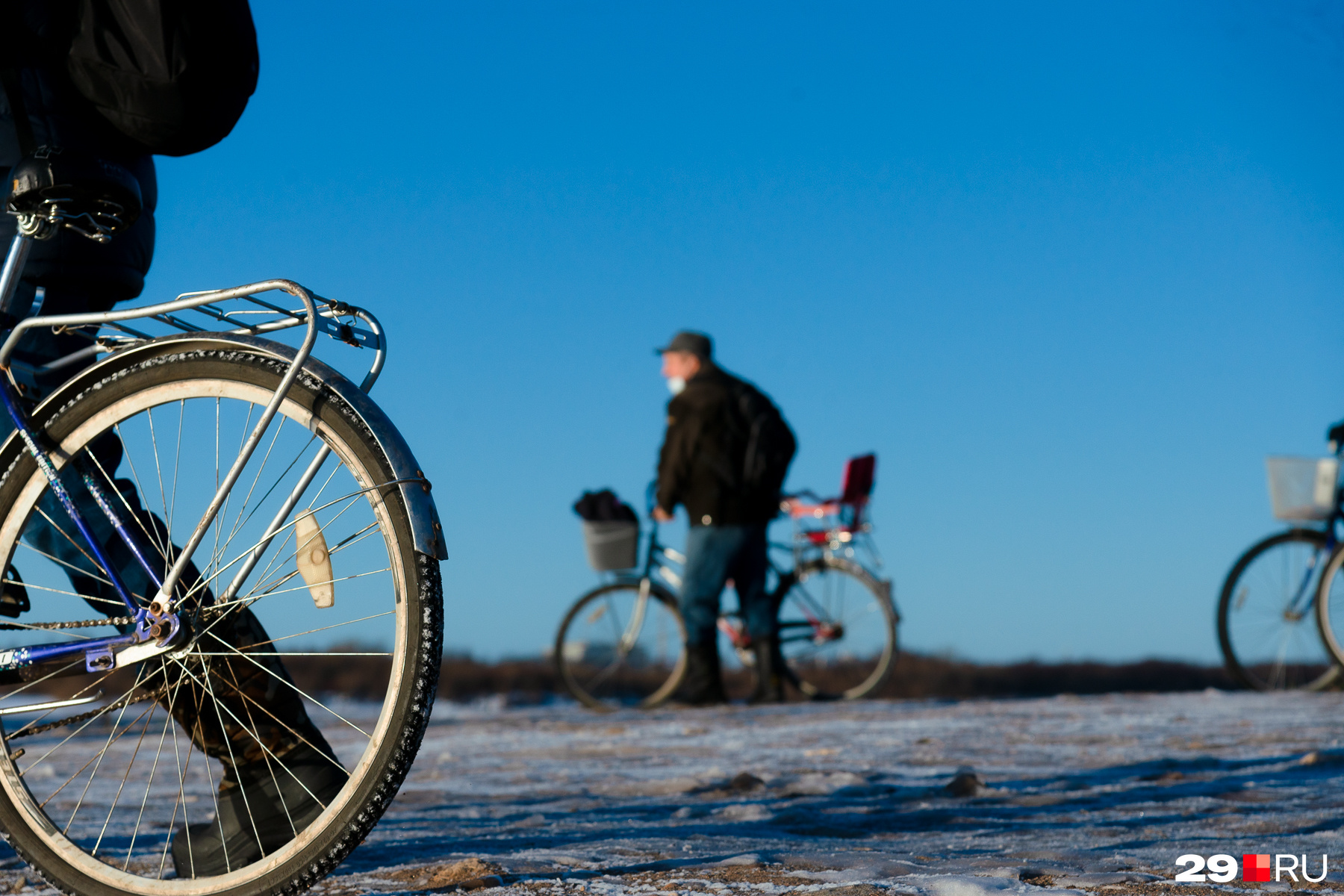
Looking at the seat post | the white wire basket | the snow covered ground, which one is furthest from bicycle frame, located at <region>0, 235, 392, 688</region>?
the white wire basket

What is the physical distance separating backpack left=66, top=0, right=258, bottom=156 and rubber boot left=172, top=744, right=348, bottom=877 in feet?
3.64

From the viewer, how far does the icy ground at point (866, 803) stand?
197cm

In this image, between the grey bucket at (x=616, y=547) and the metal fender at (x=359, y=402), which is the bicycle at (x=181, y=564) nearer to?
the metal fender at (x=359, y=402)

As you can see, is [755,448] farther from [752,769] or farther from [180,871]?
[180,871]

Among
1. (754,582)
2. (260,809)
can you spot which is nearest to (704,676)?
(754,582)

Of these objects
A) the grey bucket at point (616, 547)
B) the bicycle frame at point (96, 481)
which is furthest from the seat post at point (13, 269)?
the grey bucket at point (616, 547)

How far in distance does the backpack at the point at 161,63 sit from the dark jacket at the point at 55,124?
54mm

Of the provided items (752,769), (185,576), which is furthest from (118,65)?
(752,769)

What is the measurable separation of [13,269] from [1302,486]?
704 cm

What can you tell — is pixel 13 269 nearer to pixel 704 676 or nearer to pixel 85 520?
pixel 85 520

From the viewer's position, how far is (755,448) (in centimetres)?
754

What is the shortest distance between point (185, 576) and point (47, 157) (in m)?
0.70

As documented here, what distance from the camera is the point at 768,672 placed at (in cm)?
804

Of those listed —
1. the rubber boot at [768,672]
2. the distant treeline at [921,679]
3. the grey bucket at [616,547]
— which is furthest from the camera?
the distant treeline at [921,679]
